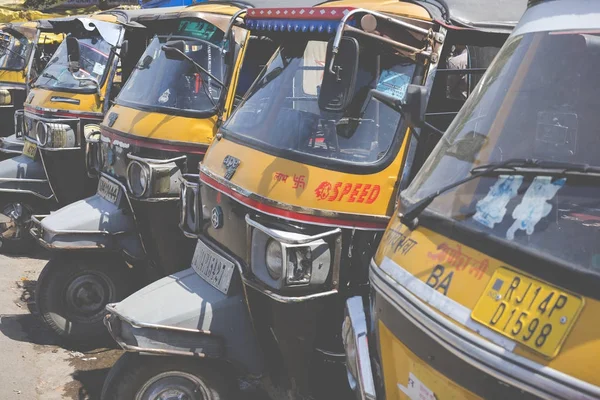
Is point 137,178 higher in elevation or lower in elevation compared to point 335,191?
lower

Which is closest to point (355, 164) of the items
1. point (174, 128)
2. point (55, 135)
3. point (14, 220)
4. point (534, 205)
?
point (534, 205)

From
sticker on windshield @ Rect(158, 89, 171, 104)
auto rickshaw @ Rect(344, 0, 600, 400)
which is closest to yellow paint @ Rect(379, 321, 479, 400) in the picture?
auto rickshaw @ Rect(344, 0, 600, 400)

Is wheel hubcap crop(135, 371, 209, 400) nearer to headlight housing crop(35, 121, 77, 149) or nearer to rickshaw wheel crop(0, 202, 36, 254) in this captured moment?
headlight housing crop(35, 121, 77, 149)

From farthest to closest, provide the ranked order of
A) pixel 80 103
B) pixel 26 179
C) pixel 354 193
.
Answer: pixel 26 179
pixel 80 103
pixel 354 193

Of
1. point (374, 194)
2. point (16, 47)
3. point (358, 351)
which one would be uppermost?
point (374, 194)

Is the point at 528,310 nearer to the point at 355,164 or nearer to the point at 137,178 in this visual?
the point at 355,164

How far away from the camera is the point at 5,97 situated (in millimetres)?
10570

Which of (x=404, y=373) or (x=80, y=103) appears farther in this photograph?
(x=80, y=103)

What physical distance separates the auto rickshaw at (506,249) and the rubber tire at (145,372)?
1381 millimetres

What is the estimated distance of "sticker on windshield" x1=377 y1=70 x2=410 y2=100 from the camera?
3711 millimetres

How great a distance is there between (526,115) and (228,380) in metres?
2.28

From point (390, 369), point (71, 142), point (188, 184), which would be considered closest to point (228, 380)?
point (188, 184)

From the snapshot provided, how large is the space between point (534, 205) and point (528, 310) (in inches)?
15.0

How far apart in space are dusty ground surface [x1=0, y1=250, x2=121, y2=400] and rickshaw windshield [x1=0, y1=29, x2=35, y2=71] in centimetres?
527
